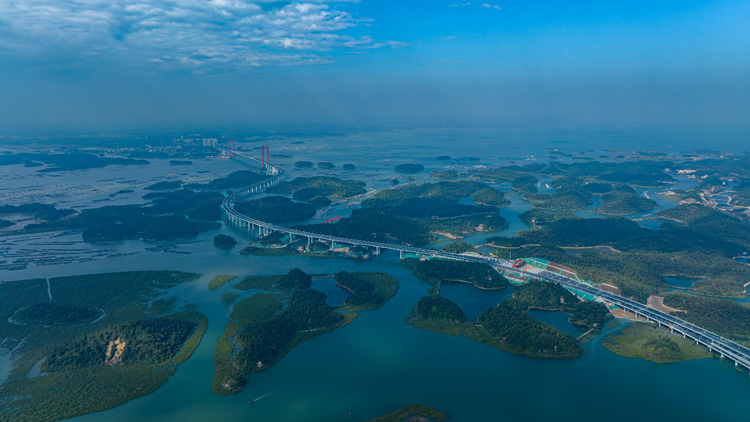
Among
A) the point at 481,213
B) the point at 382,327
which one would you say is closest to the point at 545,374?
the point at 382,327

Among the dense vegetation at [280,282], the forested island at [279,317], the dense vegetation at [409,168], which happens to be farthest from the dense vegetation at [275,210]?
the dense vegetation at [409,168]

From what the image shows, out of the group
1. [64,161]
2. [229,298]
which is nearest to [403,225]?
[229,298]

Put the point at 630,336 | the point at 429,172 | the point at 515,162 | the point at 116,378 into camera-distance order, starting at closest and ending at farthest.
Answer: the point at 116,378, the point at 630,336, the point at 429,172, the point at 515,162

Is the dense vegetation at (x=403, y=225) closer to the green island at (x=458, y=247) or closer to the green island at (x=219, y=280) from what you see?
the green island at (x=458, y=247)

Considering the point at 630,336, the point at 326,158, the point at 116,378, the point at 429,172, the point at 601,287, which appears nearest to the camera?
the point at 116,378

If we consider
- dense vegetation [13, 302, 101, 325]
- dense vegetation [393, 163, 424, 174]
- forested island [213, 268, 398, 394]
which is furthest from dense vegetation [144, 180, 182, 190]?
dense vegetation [13, 302, 101, 325]

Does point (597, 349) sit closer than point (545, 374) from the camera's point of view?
No

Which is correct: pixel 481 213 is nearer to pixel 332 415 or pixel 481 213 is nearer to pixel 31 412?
pixel 332 415
